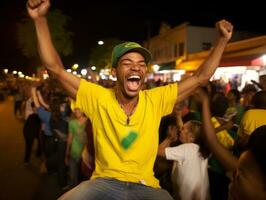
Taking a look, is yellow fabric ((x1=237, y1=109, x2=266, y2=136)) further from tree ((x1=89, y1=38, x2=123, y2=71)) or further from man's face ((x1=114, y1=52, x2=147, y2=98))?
tree ((x1=89, y1=38, x2=123, y2=71))

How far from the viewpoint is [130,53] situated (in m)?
3.05

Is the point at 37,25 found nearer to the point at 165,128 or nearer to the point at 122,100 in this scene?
the point at 122,100

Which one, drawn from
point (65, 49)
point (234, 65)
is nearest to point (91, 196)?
point (234, 65)

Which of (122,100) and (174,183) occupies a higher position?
(122,100)

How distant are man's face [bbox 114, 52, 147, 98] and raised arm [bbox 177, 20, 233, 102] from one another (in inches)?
15.5

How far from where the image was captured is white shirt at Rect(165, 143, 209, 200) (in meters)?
4.32

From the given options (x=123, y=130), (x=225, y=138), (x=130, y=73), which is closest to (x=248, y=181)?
(x=123, y=130)

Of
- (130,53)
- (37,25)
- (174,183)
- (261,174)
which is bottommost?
(174,183)

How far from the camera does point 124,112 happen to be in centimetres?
293

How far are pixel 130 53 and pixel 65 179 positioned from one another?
5.15 metres

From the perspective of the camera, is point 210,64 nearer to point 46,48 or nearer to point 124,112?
point 124,112

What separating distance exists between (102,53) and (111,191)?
182 ft

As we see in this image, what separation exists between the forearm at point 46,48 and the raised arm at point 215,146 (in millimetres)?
1210

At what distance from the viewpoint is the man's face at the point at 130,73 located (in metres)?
2.98
